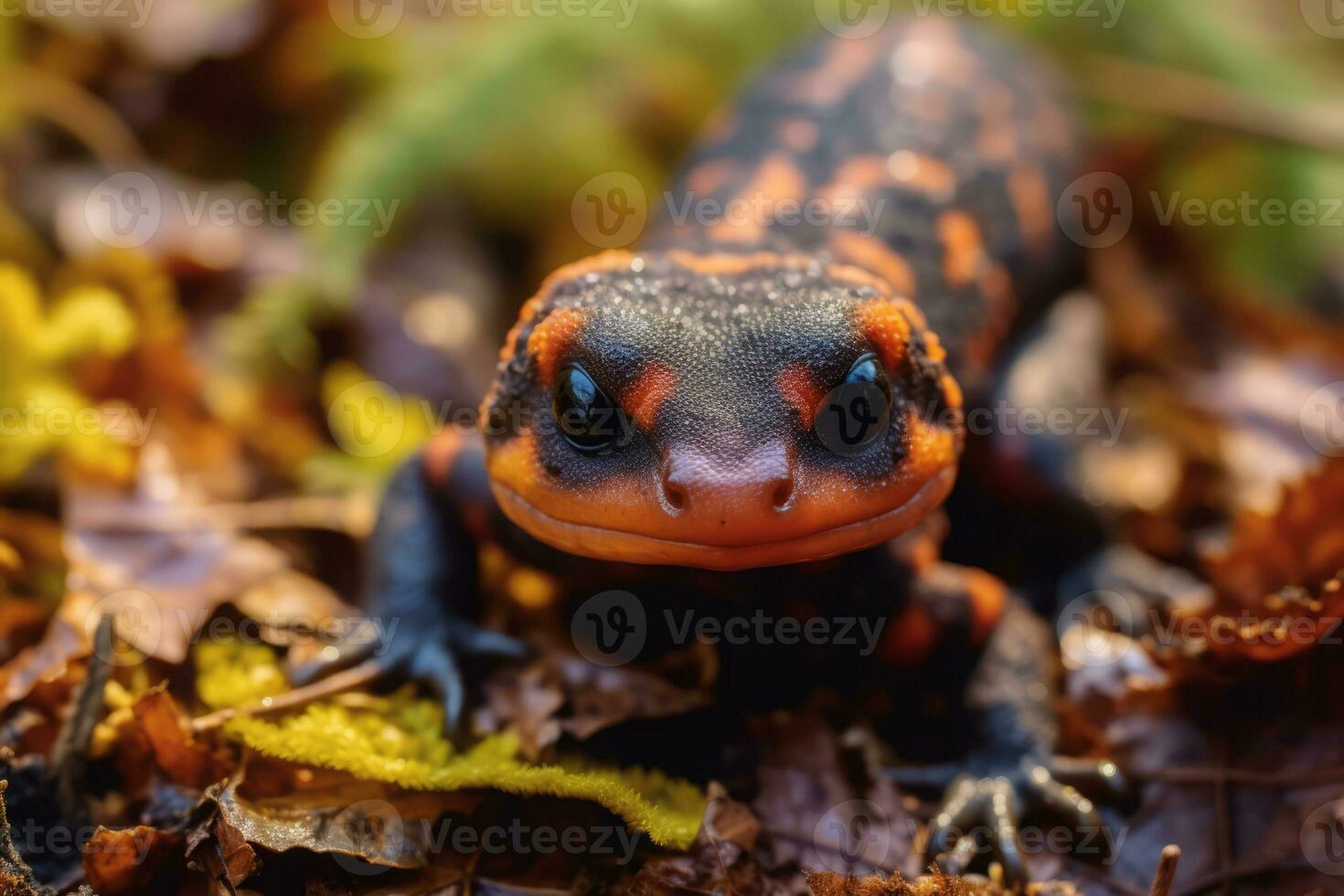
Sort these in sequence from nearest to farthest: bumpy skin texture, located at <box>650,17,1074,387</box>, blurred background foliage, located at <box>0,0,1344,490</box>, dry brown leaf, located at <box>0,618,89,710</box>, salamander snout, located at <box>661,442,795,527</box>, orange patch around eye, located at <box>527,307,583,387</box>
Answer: salamander snout, located at <box>661,442,795,527</box> < orange patch around eye, located at <box>527,307,583,387</box> < dry brown leaf, located at <box>0,618,89,710</box> < bumpy skin texture, located at <box>650,17,1074,387</box> < blurred background foliage, located at <box>0,0,1344,490</box>

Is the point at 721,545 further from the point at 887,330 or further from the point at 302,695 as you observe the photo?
the point at 302,695

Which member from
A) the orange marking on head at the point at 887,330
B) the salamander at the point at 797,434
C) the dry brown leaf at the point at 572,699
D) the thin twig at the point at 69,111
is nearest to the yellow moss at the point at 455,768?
the dry brown leaf at the point at 572,699

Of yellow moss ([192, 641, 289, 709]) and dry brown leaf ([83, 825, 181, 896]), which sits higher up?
yellow moss ([192, 641, 289, 709])

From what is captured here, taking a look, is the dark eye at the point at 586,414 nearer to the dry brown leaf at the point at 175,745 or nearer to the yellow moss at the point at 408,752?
the yellow moss at the point at 408,752

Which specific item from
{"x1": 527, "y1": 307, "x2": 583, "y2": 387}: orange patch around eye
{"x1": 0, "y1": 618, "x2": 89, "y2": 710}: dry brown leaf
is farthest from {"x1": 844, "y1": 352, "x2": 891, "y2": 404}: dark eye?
{"x1": 0, "y1": 618, "x2": 89, "y2": 710}: dry brown leaf

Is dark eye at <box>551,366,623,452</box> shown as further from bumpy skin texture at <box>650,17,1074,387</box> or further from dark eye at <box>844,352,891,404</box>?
bumpy skin texture at <box>650,17,1074,387</box>

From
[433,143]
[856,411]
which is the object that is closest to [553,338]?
[856,411]
